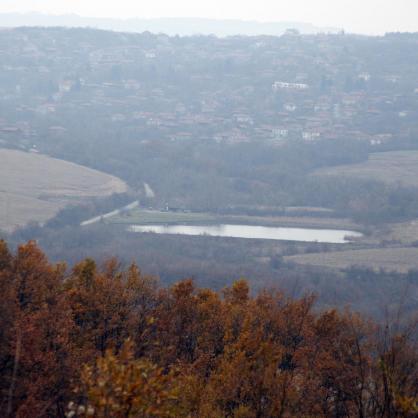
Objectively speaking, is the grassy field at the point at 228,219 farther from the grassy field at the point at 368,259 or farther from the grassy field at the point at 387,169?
the grassy field at the point at 368,259

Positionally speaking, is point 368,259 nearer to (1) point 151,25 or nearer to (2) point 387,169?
(2) point 387,169

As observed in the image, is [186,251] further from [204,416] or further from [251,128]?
[251,128]

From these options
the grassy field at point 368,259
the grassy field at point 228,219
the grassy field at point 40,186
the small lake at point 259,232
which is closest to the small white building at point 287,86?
the grassy field at point 40,186

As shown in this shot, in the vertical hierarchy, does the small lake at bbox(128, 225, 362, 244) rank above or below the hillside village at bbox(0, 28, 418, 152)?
below

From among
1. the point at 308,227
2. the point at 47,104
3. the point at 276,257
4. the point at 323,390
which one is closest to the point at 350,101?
the point at 47,104

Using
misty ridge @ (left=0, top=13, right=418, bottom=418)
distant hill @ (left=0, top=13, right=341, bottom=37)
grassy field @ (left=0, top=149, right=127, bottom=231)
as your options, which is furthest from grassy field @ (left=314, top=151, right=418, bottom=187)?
distant hill @ (left=0, top=13, right=341, bottom=37)

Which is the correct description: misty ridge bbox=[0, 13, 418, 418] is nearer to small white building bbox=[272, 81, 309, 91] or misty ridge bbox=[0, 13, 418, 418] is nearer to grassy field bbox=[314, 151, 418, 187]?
grassy field bbox=[314, 151, 418, 187]
